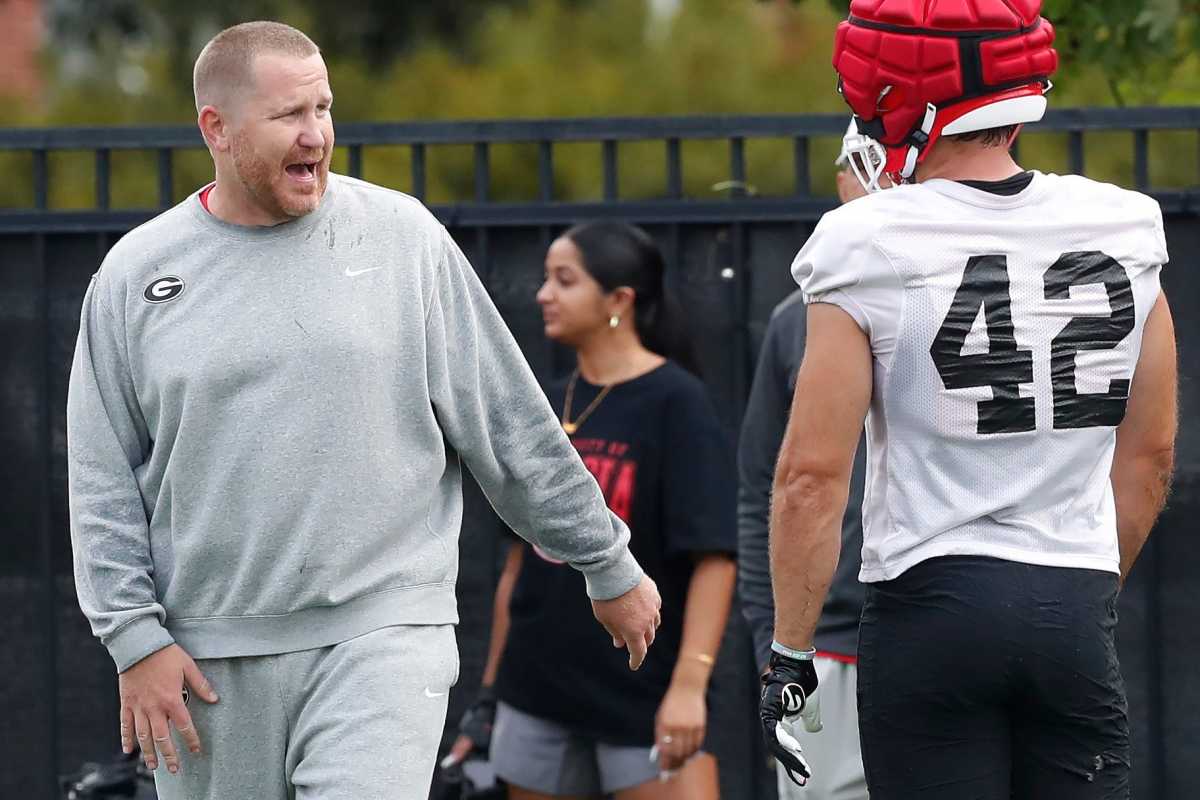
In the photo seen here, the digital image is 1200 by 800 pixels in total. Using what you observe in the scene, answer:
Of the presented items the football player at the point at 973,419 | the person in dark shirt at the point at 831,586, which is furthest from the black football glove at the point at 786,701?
the person in dark shirt at the point at 831,586

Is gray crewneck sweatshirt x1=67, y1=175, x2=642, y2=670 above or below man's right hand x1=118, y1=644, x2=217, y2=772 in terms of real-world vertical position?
above

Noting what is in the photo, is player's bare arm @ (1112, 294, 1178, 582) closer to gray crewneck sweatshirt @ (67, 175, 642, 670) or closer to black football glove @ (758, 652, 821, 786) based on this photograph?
black football glove @ (758, 652, 821, 786)

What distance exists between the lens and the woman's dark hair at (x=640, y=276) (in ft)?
17.5

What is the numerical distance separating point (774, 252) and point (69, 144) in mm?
2180

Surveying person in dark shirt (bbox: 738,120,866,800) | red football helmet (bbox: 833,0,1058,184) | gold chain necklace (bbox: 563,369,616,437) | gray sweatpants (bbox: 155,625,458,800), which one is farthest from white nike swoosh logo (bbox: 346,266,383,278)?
gold chain necklace (bbox: 563,369,616,437)

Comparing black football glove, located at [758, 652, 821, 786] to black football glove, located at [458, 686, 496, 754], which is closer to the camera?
black football glove, located at [758, 652, 821, 786]

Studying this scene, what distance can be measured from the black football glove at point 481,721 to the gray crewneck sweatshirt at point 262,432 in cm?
170

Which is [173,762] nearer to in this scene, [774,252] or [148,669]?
[148,669]

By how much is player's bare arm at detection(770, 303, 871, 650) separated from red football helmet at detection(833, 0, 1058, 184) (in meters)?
0.37

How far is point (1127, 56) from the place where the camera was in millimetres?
6262

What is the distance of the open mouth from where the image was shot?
3.53 metres

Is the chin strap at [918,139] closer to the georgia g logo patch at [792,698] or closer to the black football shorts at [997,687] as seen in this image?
the black football shorts at [997,687]

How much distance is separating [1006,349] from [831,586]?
58.0 inches

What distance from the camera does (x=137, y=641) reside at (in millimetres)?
3461
